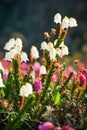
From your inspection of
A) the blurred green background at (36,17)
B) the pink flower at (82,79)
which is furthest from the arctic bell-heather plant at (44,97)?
the blurred green background at (36,17)

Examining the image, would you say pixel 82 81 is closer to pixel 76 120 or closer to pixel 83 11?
pixel 76 120

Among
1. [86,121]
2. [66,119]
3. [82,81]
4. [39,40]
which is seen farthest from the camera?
[39,40]

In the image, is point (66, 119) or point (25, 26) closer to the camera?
point (66, 119)

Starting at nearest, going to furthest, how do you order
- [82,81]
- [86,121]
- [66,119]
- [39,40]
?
[86,121]
[66,119]
[82,81]
[39,40]

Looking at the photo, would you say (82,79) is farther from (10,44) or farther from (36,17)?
(36,17)

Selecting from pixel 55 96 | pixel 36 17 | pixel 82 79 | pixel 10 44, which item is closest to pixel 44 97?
pixel 55 96

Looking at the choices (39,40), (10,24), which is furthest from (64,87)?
(10,24)

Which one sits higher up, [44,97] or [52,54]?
[52,54]

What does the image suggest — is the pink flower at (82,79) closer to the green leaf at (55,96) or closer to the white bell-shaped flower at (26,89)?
the green leaf at (55,96)
